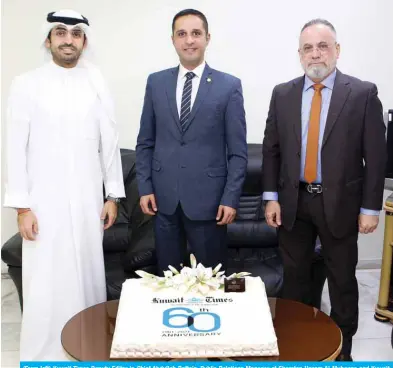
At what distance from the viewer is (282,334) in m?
1.95

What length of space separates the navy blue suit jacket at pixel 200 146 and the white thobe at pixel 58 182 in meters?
0.25

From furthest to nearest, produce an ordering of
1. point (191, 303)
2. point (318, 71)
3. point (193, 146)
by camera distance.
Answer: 1. point (193, 146)
2. point (318, 71)
3. point (191, 303)

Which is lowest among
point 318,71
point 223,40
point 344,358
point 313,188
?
point 344,358

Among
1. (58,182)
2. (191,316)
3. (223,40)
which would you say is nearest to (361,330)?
(191,316)

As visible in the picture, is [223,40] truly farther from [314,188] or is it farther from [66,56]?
[314,188]

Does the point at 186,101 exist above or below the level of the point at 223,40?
below

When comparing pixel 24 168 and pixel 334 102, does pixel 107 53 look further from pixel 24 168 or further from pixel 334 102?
pixel 334 102

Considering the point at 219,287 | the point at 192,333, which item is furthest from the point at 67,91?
the point at 192,333

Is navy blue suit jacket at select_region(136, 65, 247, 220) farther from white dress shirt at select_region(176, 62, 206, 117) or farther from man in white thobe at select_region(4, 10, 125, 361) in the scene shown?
man in white thobe at select_region(4, 10, 125, 361)

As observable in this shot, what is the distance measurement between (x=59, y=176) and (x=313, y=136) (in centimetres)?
122

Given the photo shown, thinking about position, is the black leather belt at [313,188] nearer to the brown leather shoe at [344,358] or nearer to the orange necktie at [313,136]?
the orange necktie at [313,136]

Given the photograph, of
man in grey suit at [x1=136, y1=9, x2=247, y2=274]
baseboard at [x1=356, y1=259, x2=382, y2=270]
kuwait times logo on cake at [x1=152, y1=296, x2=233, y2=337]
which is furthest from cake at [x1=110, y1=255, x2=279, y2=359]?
baseboard at [x1=356, y1=259, x2=382, y2=270]

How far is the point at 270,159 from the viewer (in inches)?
101

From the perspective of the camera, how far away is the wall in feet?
11.9
